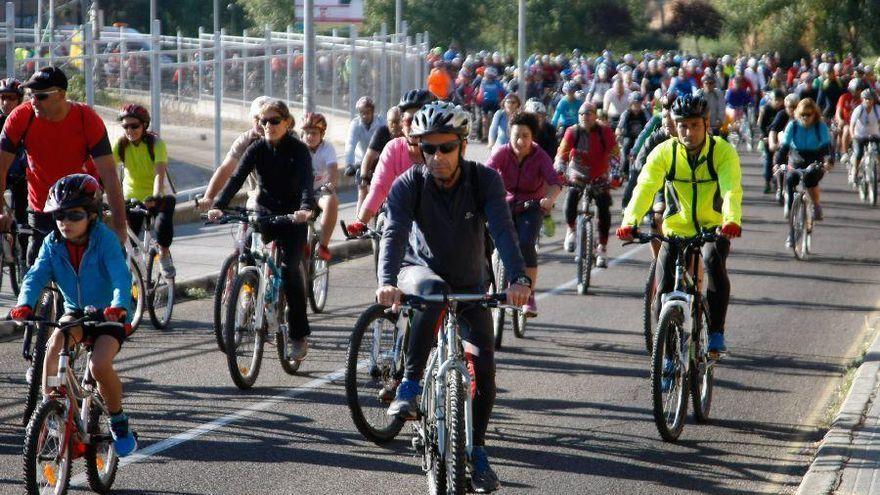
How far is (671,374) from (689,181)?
141 centimetres

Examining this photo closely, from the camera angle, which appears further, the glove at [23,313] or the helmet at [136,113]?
the helmet at [136,113]

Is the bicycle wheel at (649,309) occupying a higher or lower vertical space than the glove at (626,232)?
lower

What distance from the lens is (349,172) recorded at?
547 inches

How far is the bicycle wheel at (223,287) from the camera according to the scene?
9.21 meters

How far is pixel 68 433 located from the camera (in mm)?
6301

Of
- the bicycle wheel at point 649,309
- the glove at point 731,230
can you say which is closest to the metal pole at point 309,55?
the bicycle wheel at point 649,309

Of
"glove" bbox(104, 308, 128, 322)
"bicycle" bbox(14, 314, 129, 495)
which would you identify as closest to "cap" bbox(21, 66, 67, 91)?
"bicycle" bbox(14, 314, 129, 495)

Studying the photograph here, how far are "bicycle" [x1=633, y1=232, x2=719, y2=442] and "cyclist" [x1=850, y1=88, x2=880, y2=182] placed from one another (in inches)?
611

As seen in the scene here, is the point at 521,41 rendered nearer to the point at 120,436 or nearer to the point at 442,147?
the point at 442,147

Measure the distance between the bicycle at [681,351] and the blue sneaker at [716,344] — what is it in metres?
0.05

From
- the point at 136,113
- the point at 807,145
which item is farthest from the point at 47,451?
the point at 807,145

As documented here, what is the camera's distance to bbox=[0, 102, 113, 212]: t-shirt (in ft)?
29.0

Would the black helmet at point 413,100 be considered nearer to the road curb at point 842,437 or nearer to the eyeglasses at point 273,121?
the eyeglasses at point 273,121

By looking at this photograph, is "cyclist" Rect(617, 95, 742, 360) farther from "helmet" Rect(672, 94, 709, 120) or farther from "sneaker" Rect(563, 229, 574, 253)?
"sneaker" Rect(563, 229, 574, 253)
